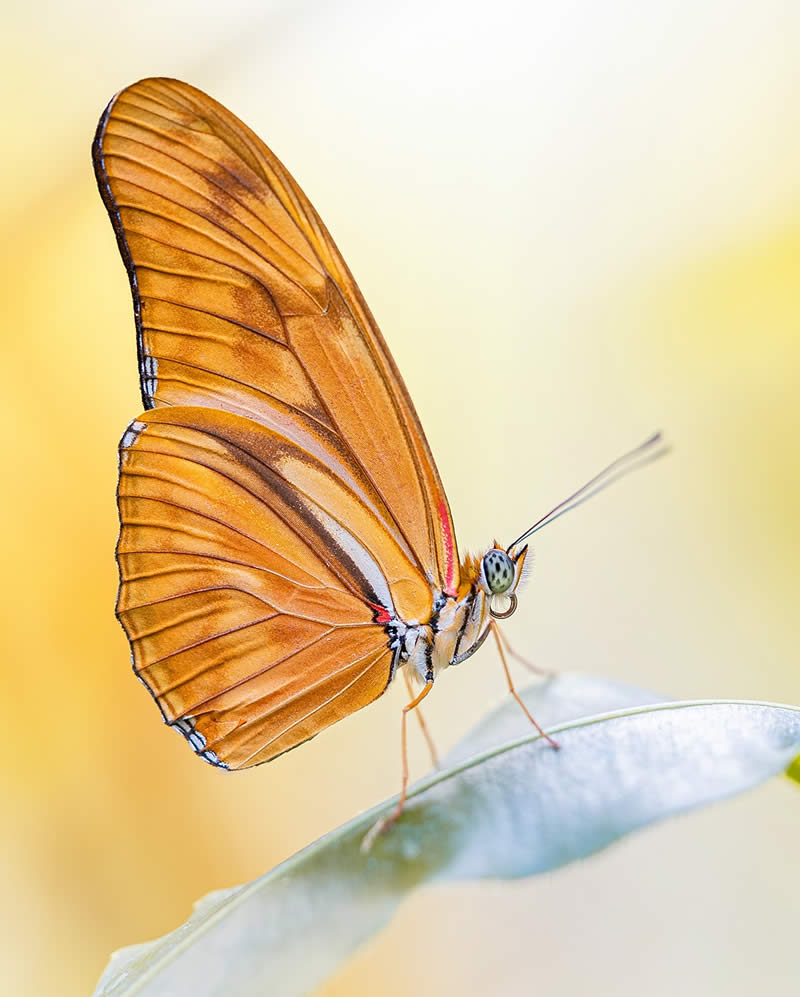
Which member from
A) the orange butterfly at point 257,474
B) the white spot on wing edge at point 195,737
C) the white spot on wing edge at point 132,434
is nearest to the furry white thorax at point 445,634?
the orange butterfly at point 257,474

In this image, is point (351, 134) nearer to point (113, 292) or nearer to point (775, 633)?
point (113, 292)

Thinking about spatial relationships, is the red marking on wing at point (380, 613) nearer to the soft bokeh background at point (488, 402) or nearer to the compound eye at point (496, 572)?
the compound eye at point (496, 572)

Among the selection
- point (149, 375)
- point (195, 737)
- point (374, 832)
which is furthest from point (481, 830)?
point (149, 375)

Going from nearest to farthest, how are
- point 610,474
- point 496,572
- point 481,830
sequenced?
point 481,830 → point 496,572 → point 610,474

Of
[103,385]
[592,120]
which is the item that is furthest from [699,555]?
[103,385]

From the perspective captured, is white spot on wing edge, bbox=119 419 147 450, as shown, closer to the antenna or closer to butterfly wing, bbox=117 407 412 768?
butterfly wing, bbox=117 407 412 768

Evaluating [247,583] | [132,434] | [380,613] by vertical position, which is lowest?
[380,613]

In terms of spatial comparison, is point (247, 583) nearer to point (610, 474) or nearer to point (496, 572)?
point (496, 572)
